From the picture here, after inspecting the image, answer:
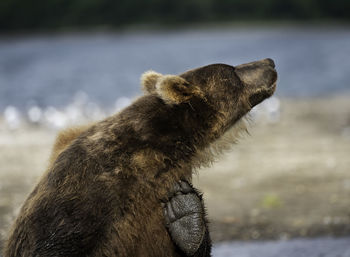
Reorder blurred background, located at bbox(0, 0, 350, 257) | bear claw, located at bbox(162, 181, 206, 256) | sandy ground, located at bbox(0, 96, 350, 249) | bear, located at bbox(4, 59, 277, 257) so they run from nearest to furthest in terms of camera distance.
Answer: bear, located at bbox(4, 59, 277, 257)
bear claw, located at bbox(162, 181, 206, 256)
sandy ground, located at bbox(0, 96, 350, 249)
blurred background, located at bbox(0, 0, 350, 257)

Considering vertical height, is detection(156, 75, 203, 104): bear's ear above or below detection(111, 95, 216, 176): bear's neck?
above

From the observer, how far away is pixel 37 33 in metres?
67.5

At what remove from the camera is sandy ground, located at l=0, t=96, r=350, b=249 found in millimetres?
7070

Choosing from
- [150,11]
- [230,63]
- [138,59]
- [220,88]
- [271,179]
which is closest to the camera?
[220,88]

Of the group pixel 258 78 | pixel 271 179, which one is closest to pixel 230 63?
pixel 271 179

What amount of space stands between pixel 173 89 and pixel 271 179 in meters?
5.78

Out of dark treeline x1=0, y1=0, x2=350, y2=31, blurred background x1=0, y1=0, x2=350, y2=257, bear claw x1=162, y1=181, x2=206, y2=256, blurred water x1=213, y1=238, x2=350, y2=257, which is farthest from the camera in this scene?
dark treeline x1=0, y1=0, x2=350, y2=31

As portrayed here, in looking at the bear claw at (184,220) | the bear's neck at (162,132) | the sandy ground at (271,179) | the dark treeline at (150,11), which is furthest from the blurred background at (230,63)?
the bear claw at (184,220)

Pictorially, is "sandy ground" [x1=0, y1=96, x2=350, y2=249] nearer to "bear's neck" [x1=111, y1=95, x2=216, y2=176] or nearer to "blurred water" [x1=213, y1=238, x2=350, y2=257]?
"blurred water" [x1=213, y1=238, x2=350, y2=257]

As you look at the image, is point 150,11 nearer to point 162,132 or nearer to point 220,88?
point 220,88

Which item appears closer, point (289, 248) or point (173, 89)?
point (173, 89)

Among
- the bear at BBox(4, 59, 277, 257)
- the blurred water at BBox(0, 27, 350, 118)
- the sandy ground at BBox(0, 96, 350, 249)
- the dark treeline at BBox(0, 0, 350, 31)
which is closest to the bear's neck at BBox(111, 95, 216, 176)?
the bear at BBox(4, 59, 277, 257)

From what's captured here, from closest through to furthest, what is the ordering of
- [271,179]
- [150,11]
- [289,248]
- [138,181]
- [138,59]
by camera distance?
[138,181]
[289,248]
[271,179]
[138,59]
[150,11]

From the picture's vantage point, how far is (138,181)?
3434mm
